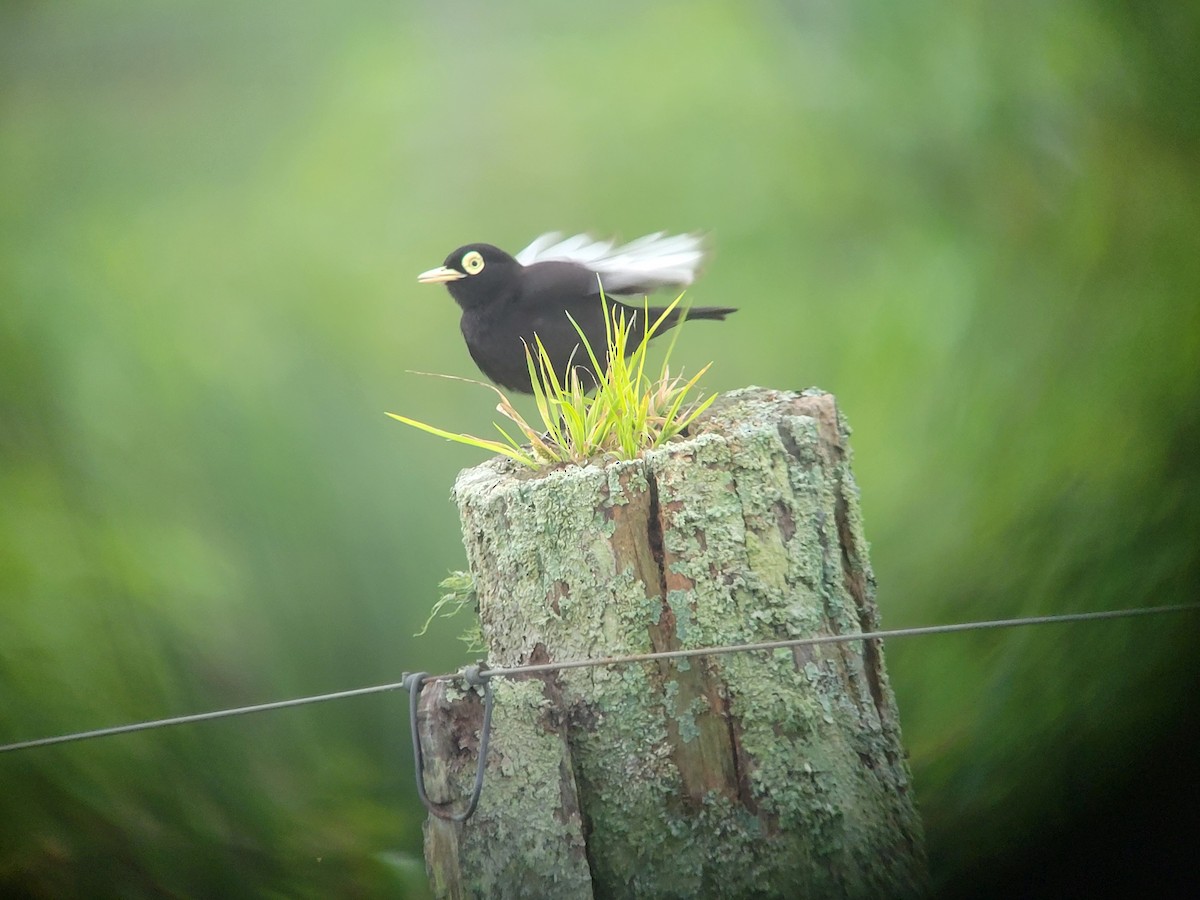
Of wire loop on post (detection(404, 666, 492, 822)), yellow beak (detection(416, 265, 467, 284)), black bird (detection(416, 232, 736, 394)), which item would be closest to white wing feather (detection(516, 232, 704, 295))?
black bird (detection(416, 232, 736, 394))

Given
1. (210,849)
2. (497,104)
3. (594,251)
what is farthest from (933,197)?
(210,849)

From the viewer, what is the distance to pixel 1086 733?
1.09 meters

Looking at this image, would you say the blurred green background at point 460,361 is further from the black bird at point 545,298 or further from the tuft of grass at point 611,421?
the tuft of grass at point 611,421

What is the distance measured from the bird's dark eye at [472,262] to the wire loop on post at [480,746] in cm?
54

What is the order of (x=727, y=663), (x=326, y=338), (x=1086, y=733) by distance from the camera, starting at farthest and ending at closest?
(x=326, y=338) → (x=1086, y=733) → (x=727, y=663)

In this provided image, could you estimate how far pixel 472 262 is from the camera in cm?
112

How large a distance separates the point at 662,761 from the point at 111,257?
2.99ft

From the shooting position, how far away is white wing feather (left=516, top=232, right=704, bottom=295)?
3.66ft

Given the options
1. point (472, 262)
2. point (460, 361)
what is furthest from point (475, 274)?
point (460, 361)

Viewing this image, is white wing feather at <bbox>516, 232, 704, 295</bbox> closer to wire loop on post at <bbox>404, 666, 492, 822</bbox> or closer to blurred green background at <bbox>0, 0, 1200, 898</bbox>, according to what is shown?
blurred green background at <bbox>0, 0, 1200, 898</bbox>

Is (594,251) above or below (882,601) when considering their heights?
above

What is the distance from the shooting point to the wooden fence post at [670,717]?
0.76m

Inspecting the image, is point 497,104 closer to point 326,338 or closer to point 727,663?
point 326,338

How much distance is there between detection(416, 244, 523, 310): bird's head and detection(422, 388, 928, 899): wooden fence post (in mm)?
426
